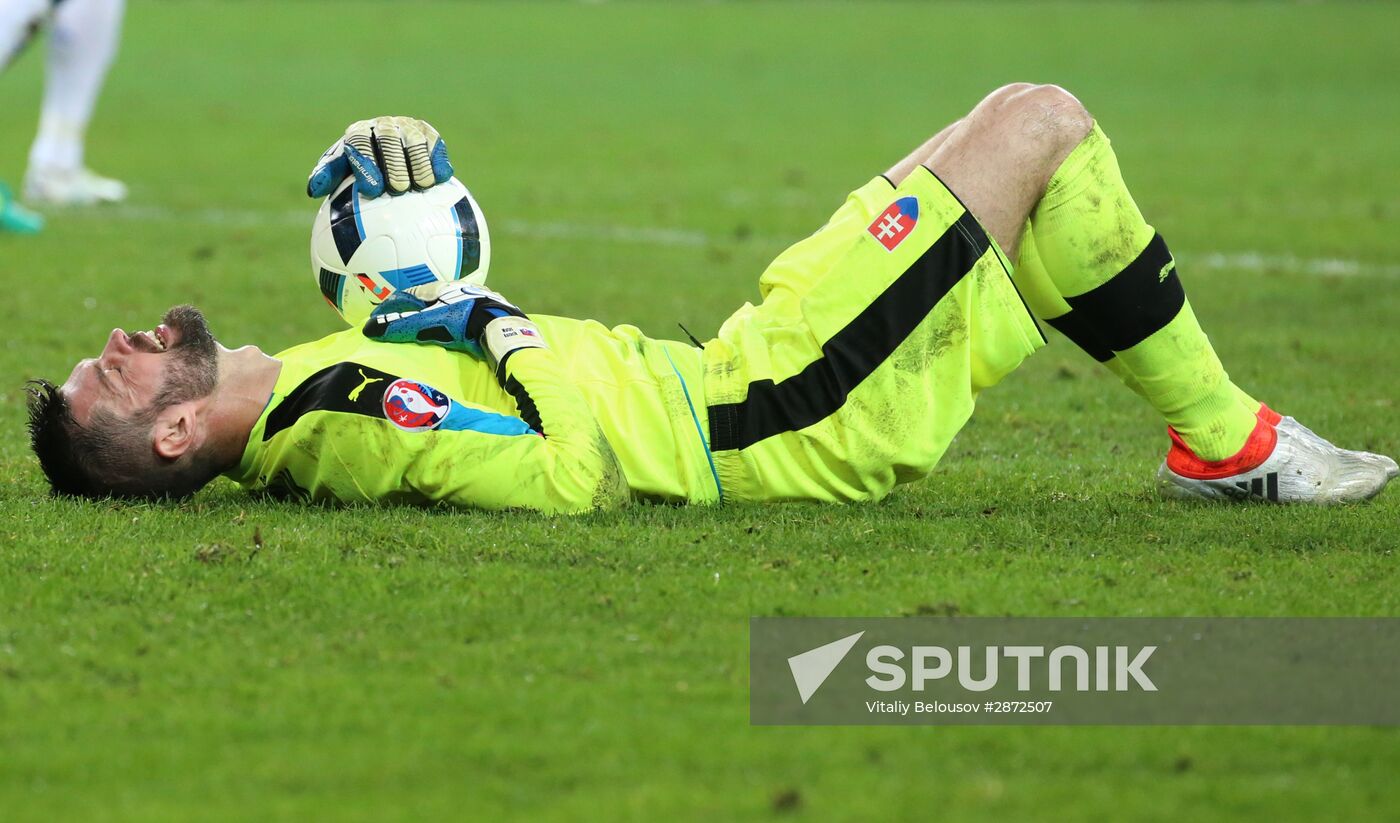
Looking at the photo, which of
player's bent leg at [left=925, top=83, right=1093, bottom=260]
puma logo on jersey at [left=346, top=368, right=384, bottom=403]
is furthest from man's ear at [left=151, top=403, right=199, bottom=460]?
player's bent leg at [left=925, top=83, right=1093, bottom=260]

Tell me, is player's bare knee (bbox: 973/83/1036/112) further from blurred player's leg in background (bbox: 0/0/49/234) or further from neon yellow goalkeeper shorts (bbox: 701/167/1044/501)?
blurred player's leg in background (bbox: 0/0/49/234)

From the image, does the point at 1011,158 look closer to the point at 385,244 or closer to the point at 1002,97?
the point at 1002,97

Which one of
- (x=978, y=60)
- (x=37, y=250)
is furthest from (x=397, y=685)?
(x=978, y=60)

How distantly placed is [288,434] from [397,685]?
50.2 inches

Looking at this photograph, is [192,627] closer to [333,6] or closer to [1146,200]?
[1146,200]

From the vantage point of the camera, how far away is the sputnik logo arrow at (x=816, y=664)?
3730 mm

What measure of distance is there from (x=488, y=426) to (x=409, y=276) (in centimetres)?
75

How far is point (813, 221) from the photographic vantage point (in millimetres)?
12602

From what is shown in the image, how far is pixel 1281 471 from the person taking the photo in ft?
16.6

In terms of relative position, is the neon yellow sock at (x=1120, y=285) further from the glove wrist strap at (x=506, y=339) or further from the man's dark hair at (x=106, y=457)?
the man's dark hair at (x=106, y=457)

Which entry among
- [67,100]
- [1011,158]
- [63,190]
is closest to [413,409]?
[1011,158]

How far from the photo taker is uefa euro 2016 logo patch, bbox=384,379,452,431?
15.1 ft

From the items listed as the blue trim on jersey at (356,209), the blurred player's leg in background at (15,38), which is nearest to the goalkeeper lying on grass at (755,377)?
the blue trim on jersey at (356,209)

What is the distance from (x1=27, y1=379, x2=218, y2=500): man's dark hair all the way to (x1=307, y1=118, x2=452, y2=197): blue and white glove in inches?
34.8
